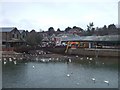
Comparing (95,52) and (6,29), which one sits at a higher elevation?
(6,29)

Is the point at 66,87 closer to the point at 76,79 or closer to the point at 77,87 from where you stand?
the point at 77,87

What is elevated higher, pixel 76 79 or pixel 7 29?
pixel 7 29

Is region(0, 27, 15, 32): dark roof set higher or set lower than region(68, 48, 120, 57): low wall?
higher

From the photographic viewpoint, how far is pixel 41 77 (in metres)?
17.0

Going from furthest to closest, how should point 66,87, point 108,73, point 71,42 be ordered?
point 71,42
point 108,73
point 66,87

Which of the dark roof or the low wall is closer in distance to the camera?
the low wall

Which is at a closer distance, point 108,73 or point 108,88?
point 108,88

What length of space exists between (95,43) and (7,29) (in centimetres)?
1291

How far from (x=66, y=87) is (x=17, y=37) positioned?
1157 inches

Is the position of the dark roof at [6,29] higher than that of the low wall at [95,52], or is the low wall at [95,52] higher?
the dark roof at [6,29]

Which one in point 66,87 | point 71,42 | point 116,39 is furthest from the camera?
point 71,42

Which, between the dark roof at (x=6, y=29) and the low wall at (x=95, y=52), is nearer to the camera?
the low wall at (x=95, y=52)

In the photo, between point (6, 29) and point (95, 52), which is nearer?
point (95, 52)

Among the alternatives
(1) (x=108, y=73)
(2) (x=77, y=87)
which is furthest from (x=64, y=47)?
(2) (x=77, y=87)
